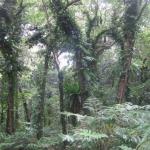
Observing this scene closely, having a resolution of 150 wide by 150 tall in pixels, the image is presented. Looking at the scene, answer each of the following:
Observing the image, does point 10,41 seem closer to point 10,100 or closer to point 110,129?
point 10,100

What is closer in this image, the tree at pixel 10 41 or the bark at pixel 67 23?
the bark at pixel 67 23

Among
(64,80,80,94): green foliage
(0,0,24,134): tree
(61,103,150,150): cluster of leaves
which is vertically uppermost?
(0,0,24,134): tree

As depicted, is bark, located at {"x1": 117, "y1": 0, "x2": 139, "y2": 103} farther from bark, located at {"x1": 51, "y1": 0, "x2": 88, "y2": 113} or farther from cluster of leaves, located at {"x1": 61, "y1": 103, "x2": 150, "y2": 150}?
cluster of leaves, located at {"x1": 61, "y1": 103, "x2": 150, "y2": 150}

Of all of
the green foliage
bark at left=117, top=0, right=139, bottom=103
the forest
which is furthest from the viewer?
the green foliage

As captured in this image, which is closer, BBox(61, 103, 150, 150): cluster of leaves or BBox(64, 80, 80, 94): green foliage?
BBox(61, 103, 150, 150): cluster of leaves

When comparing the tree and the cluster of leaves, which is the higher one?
the tree

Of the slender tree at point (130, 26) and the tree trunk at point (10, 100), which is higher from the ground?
the slender tree at point (130, 26)

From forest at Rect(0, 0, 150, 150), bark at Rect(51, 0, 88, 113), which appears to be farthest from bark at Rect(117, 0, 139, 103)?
bark at Rect(51, 0, 88, 113)

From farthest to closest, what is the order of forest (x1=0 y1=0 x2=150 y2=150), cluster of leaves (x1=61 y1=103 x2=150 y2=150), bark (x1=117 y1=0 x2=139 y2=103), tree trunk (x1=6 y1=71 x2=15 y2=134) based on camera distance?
tree trunk (x1=6 y1=71 x2=15 y2=134) → forest (x1=0 y1=0 x2=150 y2=150) → bark (x1=117 y1=0 x2=139 y2=103) → cluster of leaves (x1=61 y1=103 x2=150 y2=150)

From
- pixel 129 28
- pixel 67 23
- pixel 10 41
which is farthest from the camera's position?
pixel 10 41

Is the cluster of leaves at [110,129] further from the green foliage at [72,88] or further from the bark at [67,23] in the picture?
the green foliage at [72,88]

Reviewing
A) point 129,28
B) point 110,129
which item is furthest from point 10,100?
point 110,129

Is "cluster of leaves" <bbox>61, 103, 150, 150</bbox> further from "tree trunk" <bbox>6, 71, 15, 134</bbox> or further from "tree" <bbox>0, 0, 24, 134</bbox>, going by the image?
"tree trunk" <bbox>6, 71, 15, 134</bbox>

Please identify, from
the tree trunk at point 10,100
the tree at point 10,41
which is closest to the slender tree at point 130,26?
the tree at point 10,41
